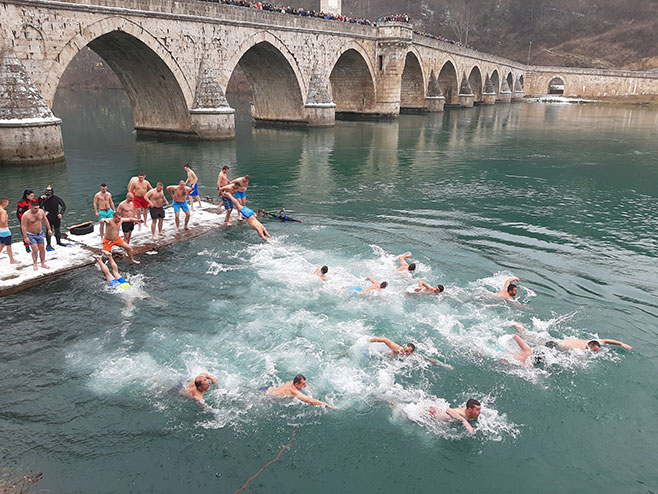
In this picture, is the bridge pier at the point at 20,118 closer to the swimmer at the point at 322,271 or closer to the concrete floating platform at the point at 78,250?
the concrete floating platform at the point at 78,250

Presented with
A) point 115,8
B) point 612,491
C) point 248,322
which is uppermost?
point 115,8

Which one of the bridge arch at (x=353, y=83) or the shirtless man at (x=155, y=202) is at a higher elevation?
the bridge arch at (x=353, y=83)

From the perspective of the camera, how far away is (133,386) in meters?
8.04

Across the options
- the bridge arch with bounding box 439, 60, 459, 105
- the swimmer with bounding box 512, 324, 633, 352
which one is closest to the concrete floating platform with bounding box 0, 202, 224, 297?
the swimmer with bounding box 512, 324, 633, 352

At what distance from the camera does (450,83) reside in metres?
73.9

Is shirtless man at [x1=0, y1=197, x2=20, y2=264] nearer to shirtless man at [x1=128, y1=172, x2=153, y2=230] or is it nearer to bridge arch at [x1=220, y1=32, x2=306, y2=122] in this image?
shirtless man at [x1=128, y1=172, x2=153, y2=230]

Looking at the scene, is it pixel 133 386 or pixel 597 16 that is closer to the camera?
pixel 133 386

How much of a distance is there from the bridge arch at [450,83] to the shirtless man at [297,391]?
229 ft

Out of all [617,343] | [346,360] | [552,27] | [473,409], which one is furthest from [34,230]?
[552,27]

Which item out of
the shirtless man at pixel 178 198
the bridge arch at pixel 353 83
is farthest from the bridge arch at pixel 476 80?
the shirtless man at pixel 178 198

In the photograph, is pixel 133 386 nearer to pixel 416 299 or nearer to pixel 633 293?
pixel 416 299

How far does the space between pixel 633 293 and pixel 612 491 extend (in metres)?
6.80

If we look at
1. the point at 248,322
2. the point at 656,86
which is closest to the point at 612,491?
the point at 248,322

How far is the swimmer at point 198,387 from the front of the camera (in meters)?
7.62
